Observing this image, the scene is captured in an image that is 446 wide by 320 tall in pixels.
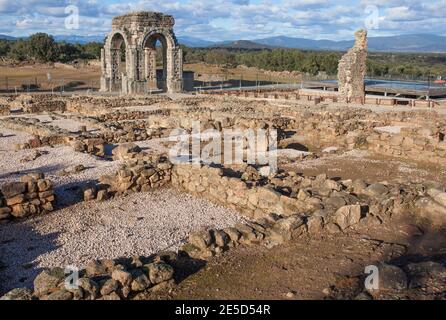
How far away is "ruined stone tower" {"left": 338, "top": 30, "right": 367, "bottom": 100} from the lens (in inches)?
1307

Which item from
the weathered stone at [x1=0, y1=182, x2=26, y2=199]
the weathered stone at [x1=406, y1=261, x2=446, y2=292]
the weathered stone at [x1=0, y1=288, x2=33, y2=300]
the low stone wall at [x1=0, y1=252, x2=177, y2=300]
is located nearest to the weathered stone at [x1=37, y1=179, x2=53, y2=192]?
the weathered stone at [x1=0, y1=182, x2=26, y2=199]

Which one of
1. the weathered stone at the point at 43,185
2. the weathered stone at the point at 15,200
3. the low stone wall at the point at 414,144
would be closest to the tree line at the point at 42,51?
the low stone wall at the point at 414,144

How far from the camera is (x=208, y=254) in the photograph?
6980 mm

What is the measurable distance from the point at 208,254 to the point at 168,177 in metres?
5.82

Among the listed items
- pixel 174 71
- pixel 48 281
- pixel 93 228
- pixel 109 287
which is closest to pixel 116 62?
pixel 174 71

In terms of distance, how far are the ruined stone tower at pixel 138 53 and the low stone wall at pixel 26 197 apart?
96.9ft

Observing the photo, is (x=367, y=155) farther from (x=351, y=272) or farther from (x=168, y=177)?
(x=351, y=272)

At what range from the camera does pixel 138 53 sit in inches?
1542

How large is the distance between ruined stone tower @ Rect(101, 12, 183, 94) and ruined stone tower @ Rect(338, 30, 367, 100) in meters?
15.3

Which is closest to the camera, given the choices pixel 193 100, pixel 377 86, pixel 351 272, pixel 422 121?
pixel 351 272

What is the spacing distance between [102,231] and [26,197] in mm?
2214

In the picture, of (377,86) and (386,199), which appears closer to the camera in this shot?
(386,199)

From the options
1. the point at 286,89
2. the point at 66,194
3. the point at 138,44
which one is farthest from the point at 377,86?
the point at 66,194

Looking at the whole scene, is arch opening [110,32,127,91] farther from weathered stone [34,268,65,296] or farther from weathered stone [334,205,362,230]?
weathered stone [34,268,65,296]
